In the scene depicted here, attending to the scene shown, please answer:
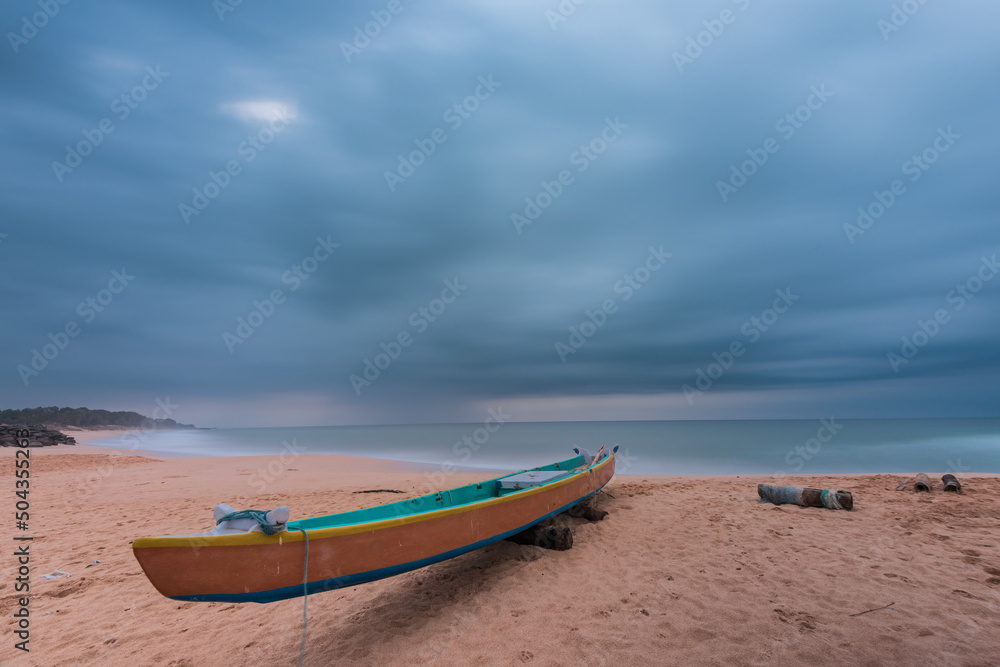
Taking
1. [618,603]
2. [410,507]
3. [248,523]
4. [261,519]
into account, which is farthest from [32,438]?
[618,603]

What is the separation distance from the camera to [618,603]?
445cm

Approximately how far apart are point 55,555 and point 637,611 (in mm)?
8029

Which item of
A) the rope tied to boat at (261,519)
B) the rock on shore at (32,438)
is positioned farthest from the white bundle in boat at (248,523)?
the rock on shore at (32,438)

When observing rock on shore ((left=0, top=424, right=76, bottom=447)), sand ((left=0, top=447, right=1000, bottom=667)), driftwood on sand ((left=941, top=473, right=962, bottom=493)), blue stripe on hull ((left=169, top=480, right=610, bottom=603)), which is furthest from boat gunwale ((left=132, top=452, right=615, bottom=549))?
rock on shore ((left=0, top=424, right=76, bottom=447))

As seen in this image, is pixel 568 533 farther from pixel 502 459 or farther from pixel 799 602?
pixel 502 459

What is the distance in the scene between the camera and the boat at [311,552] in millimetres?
2982

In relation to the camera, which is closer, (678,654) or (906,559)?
(678,654)

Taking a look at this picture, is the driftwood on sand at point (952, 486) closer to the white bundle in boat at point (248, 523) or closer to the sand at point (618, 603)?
the sand at point (618, 603)

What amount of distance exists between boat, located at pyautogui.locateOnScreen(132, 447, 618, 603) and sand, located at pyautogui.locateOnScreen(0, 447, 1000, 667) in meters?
0.75

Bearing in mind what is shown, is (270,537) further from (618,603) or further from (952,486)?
(952,486)

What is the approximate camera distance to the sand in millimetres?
3633

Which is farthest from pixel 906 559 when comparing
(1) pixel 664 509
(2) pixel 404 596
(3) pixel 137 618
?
(3) pixel 137 618

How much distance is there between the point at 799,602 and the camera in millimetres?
4320

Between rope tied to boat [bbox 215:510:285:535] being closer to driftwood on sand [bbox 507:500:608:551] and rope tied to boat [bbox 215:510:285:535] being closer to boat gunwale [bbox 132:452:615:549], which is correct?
boat gunwale [bbox 132:452:615:549]
